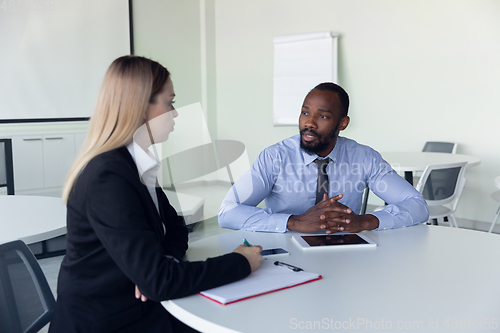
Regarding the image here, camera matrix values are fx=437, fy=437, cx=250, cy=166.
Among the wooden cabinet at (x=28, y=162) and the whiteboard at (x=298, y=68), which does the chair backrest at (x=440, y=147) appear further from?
the wooden cabinet at (x=28, y=162)

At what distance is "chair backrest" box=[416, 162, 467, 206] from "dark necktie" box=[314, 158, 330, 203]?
4.90ft

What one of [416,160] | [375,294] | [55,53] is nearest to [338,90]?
[375,294]

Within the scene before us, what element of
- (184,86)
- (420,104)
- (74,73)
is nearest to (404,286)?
(420,104)

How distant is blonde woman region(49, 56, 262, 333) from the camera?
3.32 ft

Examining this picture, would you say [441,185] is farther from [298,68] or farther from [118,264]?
[298,68]

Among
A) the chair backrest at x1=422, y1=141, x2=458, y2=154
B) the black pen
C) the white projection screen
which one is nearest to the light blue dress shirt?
the black pen

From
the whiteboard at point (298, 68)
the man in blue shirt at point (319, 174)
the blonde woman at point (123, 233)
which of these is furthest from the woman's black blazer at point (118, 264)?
the whiteboard at point (298, 68)

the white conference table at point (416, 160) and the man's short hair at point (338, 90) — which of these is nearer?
the man's short hair at point (338, 90)

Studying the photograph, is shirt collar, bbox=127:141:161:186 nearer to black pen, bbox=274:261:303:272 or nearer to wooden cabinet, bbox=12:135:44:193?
black pen, bbox=274:261:303:272

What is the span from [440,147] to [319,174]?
10.2 feet

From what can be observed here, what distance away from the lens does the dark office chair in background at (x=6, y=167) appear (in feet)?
10.8

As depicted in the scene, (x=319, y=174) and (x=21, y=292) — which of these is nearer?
(x=21, y=292)

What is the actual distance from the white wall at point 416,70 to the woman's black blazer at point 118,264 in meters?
4.18

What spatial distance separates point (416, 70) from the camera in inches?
192
